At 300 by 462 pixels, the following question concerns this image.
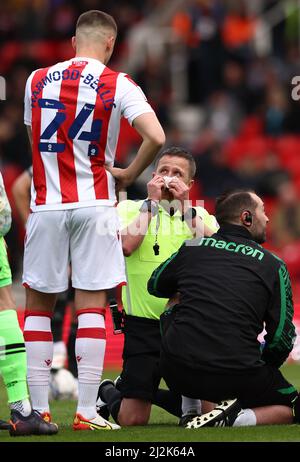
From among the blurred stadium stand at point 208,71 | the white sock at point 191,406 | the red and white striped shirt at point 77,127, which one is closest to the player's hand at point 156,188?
the red and white striped shirt at point 77,127

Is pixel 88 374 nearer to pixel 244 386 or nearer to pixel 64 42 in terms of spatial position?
pixel 244 386

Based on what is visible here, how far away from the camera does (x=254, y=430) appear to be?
19.1ft

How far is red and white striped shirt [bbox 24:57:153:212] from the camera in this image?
6062 millimetres

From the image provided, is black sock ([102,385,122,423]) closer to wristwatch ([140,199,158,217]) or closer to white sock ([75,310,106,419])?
white sock ([75,310,106,419])


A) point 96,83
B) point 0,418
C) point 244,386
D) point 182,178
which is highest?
point 96,83

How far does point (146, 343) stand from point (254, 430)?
108 cm

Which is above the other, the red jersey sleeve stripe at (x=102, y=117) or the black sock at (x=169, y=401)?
the red jersey sleeve stripe at (x=102, y=117)

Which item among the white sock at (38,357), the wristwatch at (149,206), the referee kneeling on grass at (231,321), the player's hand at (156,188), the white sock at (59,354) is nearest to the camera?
the referee kneeling on grass at (231,321)

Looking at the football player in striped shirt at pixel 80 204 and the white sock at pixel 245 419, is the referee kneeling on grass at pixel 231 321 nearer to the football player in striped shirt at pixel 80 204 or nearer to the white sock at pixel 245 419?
the white sock at pixel 245 419

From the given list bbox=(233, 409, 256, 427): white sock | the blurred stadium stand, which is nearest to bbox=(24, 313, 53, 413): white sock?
bbox=(233, 409, 256, 427): white sock

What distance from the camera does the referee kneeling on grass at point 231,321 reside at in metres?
5.99

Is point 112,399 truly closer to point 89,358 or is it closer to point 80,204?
point 89,358

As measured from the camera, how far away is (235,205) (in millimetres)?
6195
